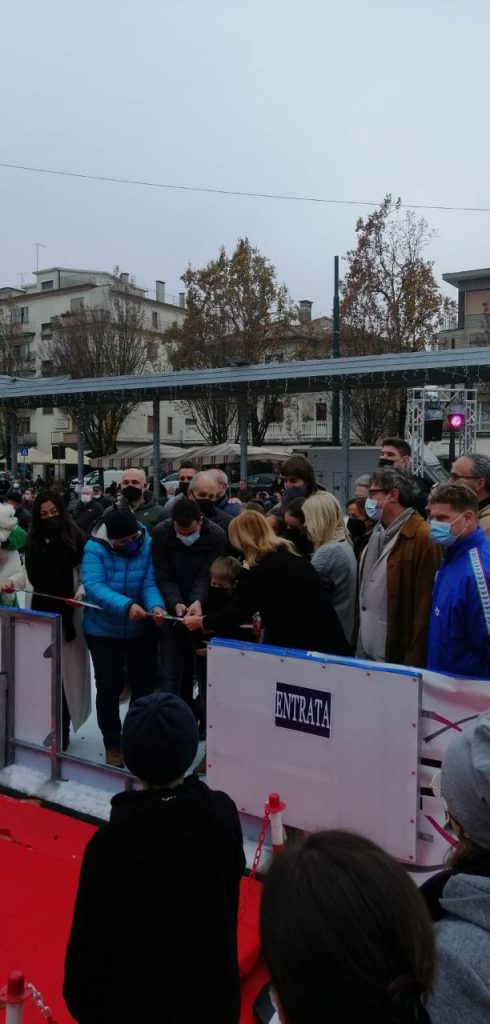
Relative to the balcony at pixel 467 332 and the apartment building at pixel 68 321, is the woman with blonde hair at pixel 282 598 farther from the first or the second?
the balcony at pixel 467 332

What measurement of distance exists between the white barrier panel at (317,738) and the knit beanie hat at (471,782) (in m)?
1.91

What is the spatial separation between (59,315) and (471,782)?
58.2m

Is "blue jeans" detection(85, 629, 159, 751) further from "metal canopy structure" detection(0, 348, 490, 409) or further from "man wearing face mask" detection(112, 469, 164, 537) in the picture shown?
"metal canopy structure" detection(0, 348, 490, 409)

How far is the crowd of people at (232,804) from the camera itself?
1.15m

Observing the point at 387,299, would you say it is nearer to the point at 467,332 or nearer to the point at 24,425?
the point at 467,332

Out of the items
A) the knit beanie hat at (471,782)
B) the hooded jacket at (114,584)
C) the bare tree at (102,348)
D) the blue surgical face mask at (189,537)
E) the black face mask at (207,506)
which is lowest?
the hooded jacket at (114,584)

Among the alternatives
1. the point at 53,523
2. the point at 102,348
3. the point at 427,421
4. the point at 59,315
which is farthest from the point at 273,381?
the point at 59,315

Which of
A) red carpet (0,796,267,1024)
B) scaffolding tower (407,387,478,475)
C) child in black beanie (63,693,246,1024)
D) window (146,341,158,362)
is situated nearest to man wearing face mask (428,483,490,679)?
red carpet (0,796,267,1024)

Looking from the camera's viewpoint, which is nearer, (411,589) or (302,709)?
(302,709)

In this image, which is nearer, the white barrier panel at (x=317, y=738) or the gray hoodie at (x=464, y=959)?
the gray hoodie at (x=464, y=959)

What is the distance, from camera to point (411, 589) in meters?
4.15

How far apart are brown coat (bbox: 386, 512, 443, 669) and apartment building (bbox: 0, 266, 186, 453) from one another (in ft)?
170

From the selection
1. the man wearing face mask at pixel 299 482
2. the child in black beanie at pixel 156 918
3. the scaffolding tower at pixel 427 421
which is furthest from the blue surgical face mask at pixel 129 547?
the scaffolding tower at pixel 427 421

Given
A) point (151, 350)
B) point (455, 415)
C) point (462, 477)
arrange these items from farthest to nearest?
point (151, 350), point (455, 415), point (462, 477)
